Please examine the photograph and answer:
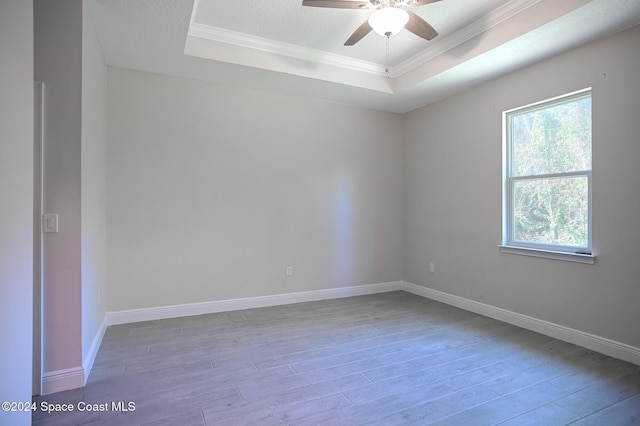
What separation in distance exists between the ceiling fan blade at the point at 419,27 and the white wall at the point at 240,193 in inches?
81.8

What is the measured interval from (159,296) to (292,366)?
191cm

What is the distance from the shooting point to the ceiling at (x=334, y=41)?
8.60 ft

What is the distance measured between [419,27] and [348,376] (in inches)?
104

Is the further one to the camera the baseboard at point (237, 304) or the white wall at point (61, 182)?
the baseboard at point (237, 304)

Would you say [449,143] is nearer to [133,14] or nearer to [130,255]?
[133,14]

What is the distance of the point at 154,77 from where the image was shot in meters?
3.65

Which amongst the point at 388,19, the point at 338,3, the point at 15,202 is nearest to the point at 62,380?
the point at 15,202

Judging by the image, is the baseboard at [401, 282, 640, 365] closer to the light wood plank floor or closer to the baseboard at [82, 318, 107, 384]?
the light wood plank floor

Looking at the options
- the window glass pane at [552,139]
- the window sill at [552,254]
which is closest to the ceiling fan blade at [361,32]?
the window glass pane at [552,139]

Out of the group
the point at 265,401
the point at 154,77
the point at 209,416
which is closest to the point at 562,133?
the point at 265,401

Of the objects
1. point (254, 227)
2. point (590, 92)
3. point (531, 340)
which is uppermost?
point (590, 92)

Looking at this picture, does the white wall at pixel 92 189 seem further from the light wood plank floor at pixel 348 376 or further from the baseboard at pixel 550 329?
the baseboard at pixel 550 329

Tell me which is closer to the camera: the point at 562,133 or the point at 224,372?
the point at 224,372

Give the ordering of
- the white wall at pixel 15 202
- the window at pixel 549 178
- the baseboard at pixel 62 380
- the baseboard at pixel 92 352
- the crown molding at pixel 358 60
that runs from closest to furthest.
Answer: the white wall at pixel 15 202 → the baseboard at pixel 62 380 → the baseboard at pixel 92 352 → the crown molding at pixel 358 60 → the window at pixel 549 178
